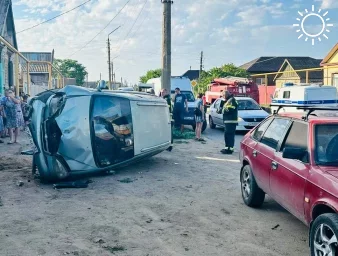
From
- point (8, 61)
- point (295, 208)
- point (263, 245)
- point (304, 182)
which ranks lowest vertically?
point (263, 245)

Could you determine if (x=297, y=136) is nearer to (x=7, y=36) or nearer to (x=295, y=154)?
(x=295, y=154)

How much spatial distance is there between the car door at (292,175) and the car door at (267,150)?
15 cm

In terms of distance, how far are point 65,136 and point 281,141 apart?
4.00 metres

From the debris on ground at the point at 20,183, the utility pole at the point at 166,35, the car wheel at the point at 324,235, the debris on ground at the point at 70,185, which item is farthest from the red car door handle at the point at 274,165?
the utility pole at the point at 166,35

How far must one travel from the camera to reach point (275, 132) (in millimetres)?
5496

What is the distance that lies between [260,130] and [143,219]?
2139 mm

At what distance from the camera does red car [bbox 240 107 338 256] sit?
12.2 ft

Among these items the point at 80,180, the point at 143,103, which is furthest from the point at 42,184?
the point at 143,103

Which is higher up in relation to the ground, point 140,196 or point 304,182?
point 304,182

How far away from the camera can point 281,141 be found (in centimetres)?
513

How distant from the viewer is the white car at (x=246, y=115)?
15891 mm

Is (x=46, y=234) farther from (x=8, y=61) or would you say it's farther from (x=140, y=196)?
(x=8, y=61)

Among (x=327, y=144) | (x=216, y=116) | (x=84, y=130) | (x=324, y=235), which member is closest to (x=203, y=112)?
(x=216, y=116)

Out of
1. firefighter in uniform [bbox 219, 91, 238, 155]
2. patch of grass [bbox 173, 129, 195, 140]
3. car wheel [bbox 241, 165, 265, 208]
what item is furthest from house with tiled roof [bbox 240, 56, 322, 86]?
car wheel [bbox 241, 165, 265, 208]
